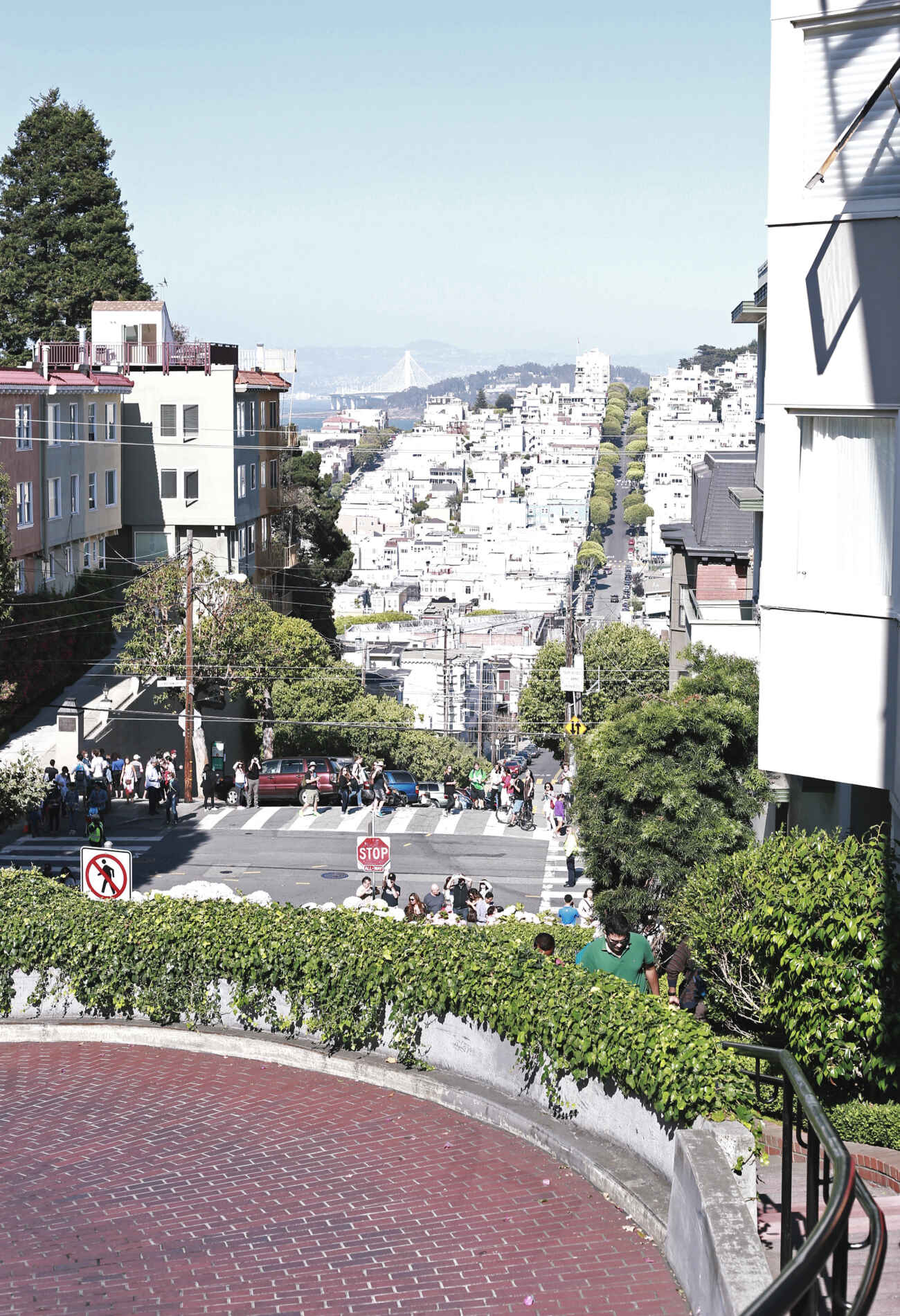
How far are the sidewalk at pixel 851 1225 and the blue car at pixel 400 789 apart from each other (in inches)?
1323

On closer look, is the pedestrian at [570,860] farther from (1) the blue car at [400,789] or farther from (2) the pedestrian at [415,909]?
(1) the blue car at [400,789]

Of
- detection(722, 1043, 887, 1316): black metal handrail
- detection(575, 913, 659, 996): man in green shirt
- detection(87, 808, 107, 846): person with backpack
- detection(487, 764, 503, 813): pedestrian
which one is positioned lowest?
detection(487, 764, 503, 813): pedestrian

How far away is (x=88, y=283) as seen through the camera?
67.6 m

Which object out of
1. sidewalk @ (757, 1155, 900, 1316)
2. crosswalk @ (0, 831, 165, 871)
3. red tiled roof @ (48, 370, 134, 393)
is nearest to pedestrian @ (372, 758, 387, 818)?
crosswalk @ (0, 831, 165, 871)

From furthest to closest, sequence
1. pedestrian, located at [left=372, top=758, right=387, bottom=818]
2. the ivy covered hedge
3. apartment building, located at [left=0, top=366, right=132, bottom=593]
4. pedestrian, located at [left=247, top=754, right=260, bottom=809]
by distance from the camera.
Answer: apartment building, located at [left=0, top=366, right=132, bottom=593] < pedestrian, located at [left=372, top=758, right=387, bottom=818] < pedestrian, located at [left=247, top=754, right=260, bottom=809] < the ivy covered hedge

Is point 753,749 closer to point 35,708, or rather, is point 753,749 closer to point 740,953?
point 740,953

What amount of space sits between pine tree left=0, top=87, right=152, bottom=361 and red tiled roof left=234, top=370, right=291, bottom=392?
841 cm

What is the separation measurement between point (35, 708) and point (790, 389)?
34.2m

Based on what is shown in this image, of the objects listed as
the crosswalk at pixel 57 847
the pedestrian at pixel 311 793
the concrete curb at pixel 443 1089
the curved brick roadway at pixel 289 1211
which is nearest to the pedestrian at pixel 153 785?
the crosswalk at pixel 57 847

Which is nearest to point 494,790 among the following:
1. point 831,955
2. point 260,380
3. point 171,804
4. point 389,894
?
point 171,804

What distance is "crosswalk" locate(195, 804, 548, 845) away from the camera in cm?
3806

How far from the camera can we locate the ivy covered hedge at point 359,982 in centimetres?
939

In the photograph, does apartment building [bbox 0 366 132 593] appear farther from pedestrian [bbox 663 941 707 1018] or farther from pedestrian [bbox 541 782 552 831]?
pedestrian [bbox 663 941 707 1018]

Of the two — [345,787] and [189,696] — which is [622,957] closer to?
[345,787]
